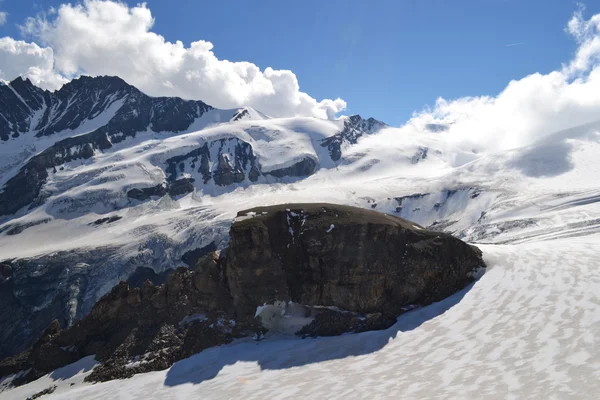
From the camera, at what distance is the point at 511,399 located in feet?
39.4

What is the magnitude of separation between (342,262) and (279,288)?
4.60 m

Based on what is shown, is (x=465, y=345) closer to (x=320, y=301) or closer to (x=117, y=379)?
(x=320, y=301)

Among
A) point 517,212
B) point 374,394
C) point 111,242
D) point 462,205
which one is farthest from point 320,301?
point 462,205

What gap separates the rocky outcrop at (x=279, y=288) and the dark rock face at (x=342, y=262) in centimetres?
7

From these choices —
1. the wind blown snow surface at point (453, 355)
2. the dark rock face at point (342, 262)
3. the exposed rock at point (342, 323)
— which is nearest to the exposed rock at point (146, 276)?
the wind blown snow surface at point (453, 355)

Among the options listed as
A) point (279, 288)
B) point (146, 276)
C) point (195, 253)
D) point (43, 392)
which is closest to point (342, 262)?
point (279, 288)

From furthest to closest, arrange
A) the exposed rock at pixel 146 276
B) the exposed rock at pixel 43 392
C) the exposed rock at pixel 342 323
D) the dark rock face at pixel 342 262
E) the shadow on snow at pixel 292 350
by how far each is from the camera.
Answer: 1. the exposed rock at pixel 146 276
2. the dark rock face at pixel 342 262
3. the exposed rock at pixel 43 392
4. the exposed rock at pixel 342 323
5. the shadow on snow at pixel 292 350

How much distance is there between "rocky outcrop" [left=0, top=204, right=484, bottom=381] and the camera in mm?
25953

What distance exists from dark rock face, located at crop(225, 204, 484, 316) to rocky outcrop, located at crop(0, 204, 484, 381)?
0.22 feet

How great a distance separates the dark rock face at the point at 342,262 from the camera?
26.7 metres

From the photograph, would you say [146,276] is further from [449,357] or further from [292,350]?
[449,357]

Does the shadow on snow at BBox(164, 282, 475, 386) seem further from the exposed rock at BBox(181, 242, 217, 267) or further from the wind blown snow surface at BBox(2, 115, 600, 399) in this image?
the exposed rock at BBox(181, 242, 217, 267)

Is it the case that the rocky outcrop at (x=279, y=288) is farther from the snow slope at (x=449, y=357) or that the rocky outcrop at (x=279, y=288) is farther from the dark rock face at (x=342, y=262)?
the snow slope at (x=449, y=357)

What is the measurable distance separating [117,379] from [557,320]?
900 inches
